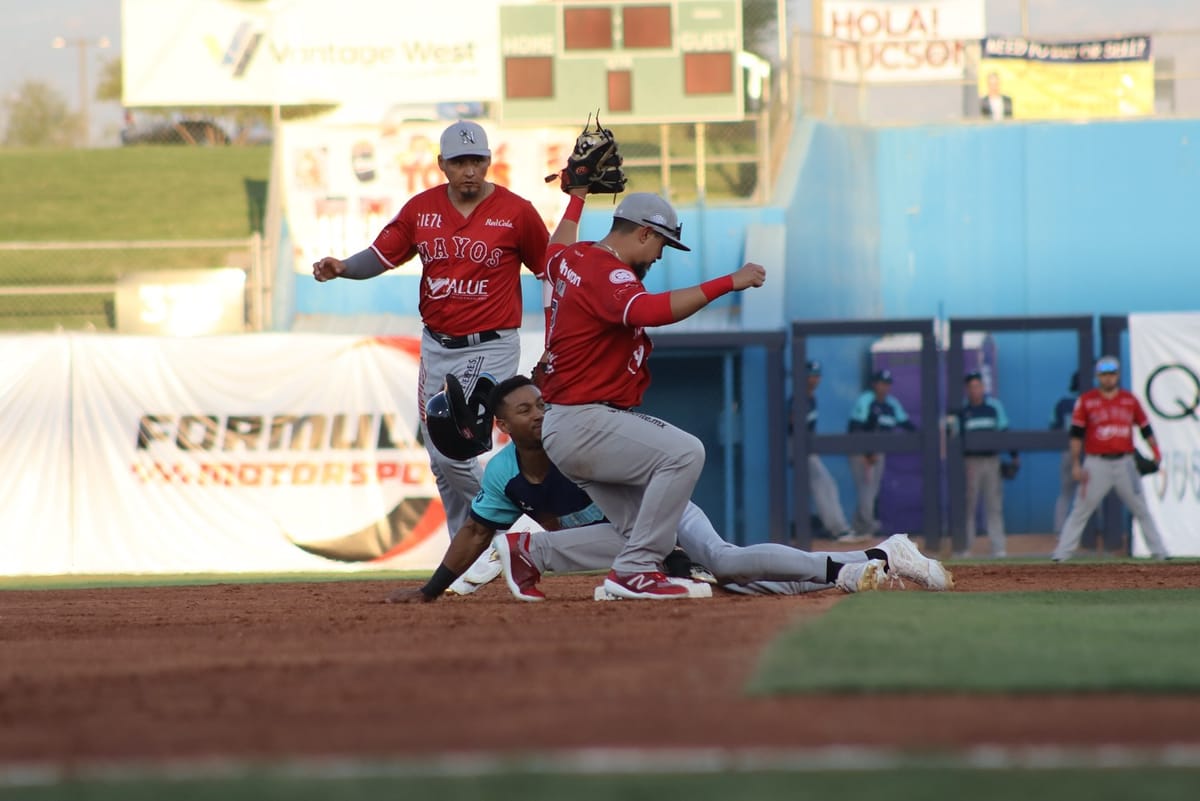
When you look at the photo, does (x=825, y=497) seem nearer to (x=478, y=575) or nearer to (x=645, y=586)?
(x=478, y=575)

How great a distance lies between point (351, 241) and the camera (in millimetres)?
19547

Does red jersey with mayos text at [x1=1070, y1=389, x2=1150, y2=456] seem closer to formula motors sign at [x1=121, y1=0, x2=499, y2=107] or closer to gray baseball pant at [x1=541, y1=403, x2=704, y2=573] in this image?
gray baseball pant at [x1=541, y1=403, x2=704, y2=573]

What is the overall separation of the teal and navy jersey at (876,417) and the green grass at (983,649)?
10.7m

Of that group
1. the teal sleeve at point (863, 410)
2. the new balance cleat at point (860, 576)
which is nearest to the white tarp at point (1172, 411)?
the teal sleeve at point (863, 410)

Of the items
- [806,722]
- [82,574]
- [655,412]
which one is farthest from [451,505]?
[655,412]

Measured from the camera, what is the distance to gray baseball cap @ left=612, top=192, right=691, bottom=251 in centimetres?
734

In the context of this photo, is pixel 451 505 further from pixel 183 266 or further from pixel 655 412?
pixel 183 266

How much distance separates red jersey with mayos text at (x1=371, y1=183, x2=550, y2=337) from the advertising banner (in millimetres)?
10701

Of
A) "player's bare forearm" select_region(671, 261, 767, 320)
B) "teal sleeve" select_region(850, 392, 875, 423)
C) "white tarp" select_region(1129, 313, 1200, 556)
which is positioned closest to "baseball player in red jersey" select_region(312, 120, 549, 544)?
"player's bare forearm" select_region(671, 261, 767, 320)

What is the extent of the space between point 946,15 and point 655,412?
408 inches

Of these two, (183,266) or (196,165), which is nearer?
(183,266)

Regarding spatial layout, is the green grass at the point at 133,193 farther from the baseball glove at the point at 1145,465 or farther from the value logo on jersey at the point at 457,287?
the value logo on jersey at the point at 457,287

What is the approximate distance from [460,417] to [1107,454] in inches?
325

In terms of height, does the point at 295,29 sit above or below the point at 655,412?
above
